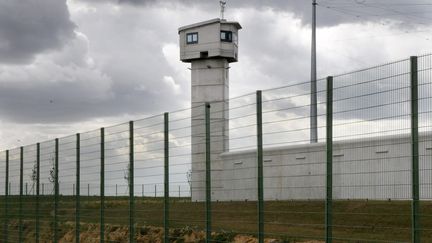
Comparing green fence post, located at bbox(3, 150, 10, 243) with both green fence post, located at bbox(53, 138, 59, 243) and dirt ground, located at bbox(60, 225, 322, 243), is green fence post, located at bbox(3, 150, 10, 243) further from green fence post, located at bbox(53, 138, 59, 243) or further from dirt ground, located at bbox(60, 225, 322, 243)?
green fence post, located at bbox(53, 138, 59, 243)

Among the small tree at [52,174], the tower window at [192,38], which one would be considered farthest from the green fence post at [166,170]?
the tower window at [192,38]

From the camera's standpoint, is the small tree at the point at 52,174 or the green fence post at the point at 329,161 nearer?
the green fence post at the point at 329,161

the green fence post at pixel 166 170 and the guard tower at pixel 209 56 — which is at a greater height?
the guard tower at pixel 209 56

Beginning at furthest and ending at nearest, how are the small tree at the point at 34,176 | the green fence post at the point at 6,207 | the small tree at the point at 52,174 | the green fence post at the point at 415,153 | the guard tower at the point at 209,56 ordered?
the guard tower at the point at 209,56
the green fence post at the point at 6,207
the small tree at the point at 34,176
the small tree at the point at 52,174
the green fence post at the point at 415,153

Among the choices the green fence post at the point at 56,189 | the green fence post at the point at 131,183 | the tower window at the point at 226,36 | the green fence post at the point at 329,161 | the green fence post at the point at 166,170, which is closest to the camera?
the green fence post at the point at 329,161

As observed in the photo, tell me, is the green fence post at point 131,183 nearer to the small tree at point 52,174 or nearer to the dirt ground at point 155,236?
the dirt ground at point 155,236

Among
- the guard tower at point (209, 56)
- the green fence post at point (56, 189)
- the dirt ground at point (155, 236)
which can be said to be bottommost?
the dirt ground at point (155, 236)

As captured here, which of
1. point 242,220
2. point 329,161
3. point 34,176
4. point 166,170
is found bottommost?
point 242,220

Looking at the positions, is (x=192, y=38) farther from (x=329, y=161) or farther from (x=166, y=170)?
(x=329, y=161)

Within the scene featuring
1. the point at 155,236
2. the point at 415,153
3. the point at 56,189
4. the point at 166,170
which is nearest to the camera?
the point at 415,153

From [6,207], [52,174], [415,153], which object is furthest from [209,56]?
[415,153]

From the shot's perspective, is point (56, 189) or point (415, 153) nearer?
point (415, 153)

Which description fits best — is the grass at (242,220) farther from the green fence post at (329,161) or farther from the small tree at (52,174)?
the green fence post at (329,161)

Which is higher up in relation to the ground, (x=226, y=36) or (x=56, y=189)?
(x=226, y=36)
